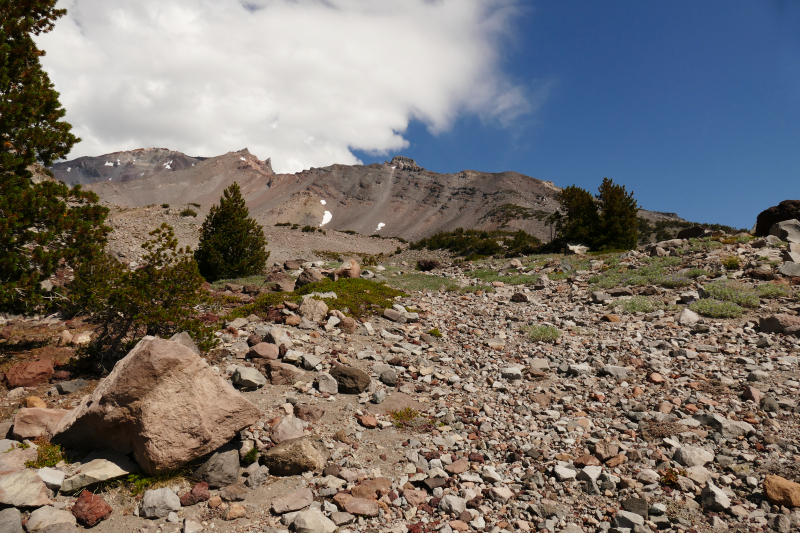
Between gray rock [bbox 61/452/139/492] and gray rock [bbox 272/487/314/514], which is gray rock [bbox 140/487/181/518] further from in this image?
gray rock [bbox 272/487/314/514]

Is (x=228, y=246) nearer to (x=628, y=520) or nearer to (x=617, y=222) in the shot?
(x=628, y=520)

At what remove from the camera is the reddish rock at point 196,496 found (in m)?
4.70

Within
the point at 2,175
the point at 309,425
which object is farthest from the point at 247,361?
the point at 2,175

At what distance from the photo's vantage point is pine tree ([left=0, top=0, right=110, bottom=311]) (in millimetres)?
8578

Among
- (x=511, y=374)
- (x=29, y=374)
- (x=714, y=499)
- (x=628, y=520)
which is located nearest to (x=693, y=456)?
(x=714, y=499)

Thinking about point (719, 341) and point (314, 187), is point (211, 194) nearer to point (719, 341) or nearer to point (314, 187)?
point (314, 187)

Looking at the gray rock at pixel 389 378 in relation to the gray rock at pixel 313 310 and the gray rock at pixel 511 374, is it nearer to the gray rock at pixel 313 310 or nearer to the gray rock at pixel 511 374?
the gray rock at pixel 511 374

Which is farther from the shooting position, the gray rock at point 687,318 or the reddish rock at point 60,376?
the gray rock at point 687,318

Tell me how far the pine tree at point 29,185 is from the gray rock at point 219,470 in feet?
22.5

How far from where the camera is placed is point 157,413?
499cm

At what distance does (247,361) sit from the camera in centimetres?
853

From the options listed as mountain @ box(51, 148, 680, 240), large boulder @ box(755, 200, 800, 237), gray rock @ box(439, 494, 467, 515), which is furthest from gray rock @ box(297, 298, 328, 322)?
mountain @ box(51, 148, 680, 240)

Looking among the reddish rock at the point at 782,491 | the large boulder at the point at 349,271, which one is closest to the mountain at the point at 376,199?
the large boulder at the point at 349,271

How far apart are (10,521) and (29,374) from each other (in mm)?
4488
